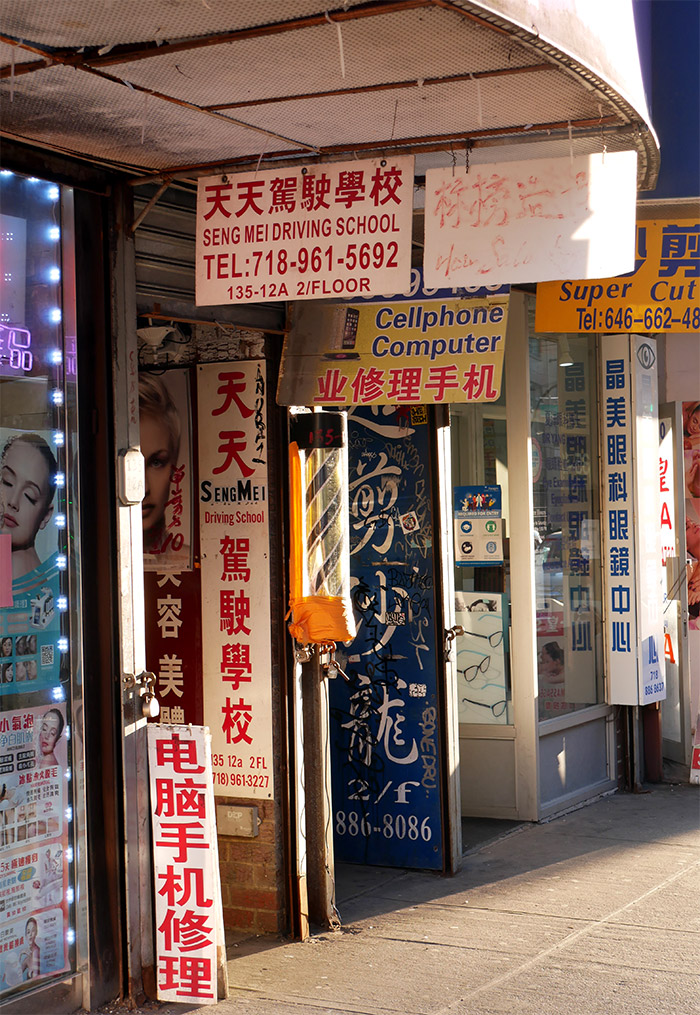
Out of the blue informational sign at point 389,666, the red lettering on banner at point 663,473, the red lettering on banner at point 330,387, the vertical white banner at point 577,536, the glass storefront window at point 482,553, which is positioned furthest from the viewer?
the red lettering on banner at point 663,473

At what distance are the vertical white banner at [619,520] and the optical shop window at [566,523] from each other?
0.15 m

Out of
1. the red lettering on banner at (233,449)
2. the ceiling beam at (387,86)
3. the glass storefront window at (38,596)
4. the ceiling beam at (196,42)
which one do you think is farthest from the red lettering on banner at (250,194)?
the red lettering on banner at (233,449)

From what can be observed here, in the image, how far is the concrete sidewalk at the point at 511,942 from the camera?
4906 mm

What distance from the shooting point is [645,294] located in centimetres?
709

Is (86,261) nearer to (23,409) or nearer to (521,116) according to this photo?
(23,409)

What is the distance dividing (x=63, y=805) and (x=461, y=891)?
8.26 ft

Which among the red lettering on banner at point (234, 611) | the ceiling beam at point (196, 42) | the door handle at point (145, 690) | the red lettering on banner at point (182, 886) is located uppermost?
the ceiling beam at point (196, 42)

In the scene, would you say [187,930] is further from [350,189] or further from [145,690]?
[350,189]

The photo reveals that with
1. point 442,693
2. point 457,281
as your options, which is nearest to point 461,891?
point 442,693

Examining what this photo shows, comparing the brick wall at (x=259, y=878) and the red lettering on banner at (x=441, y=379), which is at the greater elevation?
the red lettering on banner at (x=441, y=379)

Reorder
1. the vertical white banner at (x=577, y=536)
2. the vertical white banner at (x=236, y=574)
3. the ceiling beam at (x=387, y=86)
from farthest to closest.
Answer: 1. the vertical white banner at (x=577, y=536)
2. the vertical white banner at (x=236, y=574)
3. the ceiling beam at (x=387, y=86)

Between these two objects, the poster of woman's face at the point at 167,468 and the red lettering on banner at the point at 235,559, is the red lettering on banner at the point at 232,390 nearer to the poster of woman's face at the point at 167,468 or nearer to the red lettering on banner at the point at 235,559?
the poster of woman's face at the point at 167,468

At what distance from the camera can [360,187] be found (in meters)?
4.66

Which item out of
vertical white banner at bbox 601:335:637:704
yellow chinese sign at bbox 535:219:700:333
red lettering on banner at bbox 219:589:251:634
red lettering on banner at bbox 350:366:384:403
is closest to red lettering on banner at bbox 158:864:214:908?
red lettering on banner at bbox 219:589:251:634
